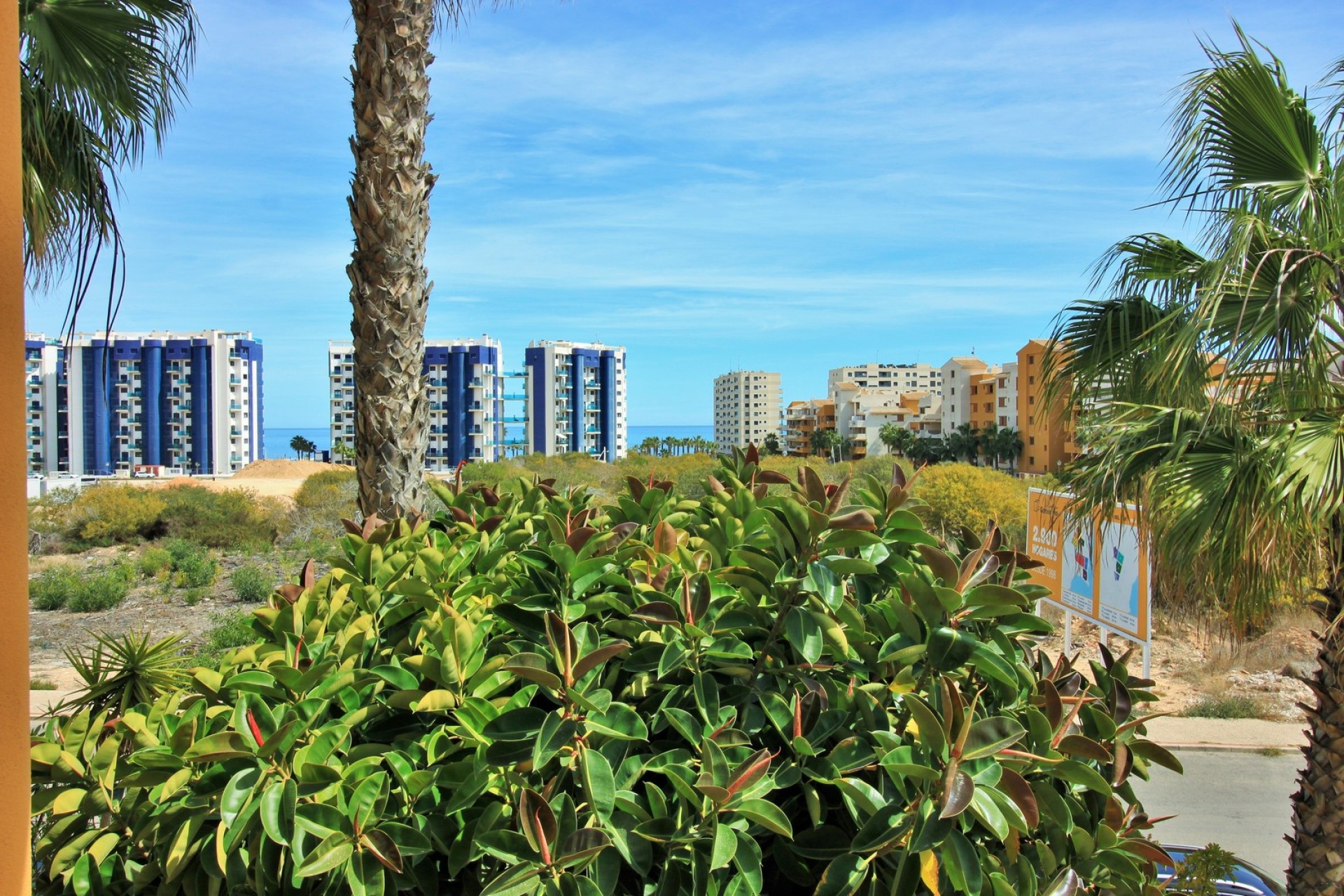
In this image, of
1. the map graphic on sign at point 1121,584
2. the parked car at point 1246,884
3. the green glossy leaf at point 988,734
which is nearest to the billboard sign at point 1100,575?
the map graphic on sign at point 1121,584

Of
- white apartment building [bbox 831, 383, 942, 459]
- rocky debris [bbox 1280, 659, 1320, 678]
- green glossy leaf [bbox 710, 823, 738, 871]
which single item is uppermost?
white apartment building [bbox 831, 383, 942, 459]

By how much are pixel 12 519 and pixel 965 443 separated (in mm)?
61109

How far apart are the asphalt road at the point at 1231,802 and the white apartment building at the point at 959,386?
191 ft

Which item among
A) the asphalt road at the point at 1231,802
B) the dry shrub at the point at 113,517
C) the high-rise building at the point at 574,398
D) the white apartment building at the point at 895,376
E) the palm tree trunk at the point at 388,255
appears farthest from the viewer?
the white apartment building at the point at 895,376

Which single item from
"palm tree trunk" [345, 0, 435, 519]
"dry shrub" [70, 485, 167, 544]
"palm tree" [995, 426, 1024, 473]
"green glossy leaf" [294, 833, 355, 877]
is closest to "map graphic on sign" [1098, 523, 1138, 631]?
"palm tree trunk" [345, 0, 435, 519]

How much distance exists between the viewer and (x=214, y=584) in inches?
636

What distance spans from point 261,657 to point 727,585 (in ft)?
3.03

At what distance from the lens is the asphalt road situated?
6.80 metres

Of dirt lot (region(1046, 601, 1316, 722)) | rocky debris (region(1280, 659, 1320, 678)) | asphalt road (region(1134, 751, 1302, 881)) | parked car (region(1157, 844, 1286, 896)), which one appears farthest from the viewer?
rocky debris (region(1280, 659, 1320, 678))

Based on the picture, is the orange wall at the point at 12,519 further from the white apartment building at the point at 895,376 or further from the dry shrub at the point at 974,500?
the white apartment building at the point at 895,376

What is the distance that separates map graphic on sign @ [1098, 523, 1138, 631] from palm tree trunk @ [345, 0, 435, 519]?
6.22 meters

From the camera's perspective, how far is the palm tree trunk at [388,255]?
423cm

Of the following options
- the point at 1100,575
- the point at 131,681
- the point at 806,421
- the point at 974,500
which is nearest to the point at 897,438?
the point at 806,421

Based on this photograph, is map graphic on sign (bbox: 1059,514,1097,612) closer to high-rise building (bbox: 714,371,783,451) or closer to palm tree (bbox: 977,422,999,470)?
palm tree (bbox: 977,422,999,470)
